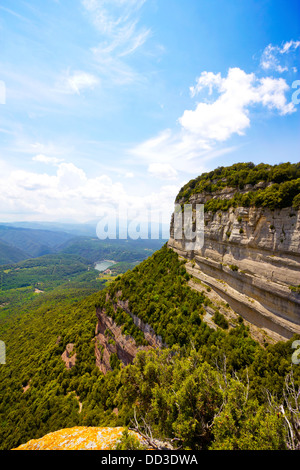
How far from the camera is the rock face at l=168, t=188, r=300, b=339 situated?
615 inches

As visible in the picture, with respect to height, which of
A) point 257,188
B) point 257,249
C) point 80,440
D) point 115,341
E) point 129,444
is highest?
point 257,188

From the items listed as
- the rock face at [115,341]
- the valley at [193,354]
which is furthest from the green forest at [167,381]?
the rock face at [115,341]

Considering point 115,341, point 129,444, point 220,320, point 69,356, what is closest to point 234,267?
point 220,320

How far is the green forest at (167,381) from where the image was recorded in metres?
9.53

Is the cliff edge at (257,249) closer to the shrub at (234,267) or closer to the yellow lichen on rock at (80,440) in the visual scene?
the shrub at (234,267)

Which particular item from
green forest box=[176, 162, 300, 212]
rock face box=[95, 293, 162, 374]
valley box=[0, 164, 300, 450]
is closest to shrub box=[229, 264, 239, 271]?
valley box=[0, 164, 300, 450]

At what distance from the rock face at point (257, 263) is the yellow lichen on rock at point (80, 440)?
49.6 feet

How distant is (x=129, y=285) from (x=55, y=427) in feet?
71.1

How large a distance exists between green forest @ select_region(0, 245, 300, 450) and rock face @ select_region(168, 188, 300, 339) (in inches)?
90.2

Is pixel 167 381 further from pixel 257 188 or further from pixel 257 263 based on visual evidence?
pixel 257 188

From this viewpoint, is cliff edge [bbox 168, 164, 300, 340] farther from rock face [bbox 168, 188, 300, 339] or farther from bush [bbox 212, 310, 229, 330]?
bush [bbox 212, 310, 229, 330]

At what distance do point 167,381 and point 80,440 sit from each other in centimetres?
665

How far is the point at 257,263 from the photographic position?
18.7 metres
